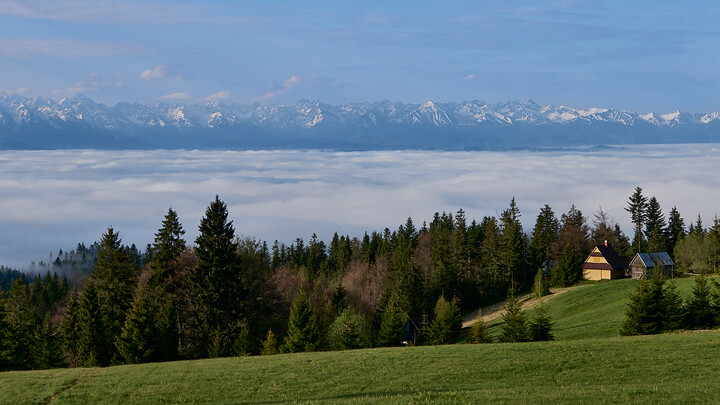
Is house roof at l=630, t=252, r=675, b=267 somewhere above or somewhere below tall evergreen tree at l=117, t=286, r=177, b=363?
below

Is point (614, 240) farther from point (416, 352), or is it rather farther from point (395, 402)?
point (395, 402)

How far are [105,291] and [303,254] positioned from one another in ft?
256

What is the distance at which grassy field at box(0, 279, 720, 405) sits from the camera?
1944cm

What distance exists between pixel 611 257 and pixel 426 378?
70.0m

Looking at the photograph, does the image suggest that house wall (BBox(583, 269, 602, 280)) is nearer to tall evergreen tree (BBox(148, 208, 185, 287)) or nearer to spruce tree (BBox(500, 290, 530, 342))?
spruce tree (BBox(500, 290, 530, 342))

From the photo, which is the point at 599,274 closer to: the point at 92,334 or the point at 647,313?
the point at 647,313

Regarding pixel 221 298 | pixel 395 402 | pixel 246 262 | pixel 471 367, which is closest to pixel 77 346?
pixel 221 298

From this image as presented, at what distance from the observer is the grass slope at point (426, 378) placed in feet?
63.9

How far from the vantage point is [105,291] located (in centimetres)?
4612

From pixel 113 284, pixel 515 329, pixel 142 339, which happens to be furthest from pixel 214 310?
pixel 515 329

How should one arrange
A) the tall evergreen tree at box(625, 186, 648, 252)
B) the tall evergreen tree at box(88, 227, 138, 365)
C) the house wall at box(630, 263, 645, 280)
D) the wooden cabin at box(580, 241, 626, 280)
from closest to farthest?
1. the tall evergreen tree at box(88, 227, 138, 365)
2. the house wall at box(630, 263, 645, 280)
3. the wooden cabin at box(580, 241, 626, 280)
4. the tall evergreen tree at box(625, 186, 648, 252)

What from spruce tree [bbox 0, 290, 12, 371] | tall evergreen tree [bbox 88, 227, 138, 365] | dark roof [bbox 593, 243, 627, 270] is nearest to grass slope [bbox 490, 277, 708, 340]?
dark roof [bbox 593, 243, 627, 270]

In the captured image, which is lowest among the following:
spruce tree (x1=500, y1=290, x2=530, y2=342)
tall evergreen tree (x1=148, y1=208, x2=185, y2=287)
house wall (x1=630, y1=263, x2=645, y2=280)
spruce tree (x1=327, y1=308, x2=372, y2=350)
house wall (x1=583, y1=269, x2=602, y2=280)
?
house wall (x1=583, y1=269, x2=602, y2=280)

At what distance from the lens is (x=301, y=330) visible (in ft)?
136
